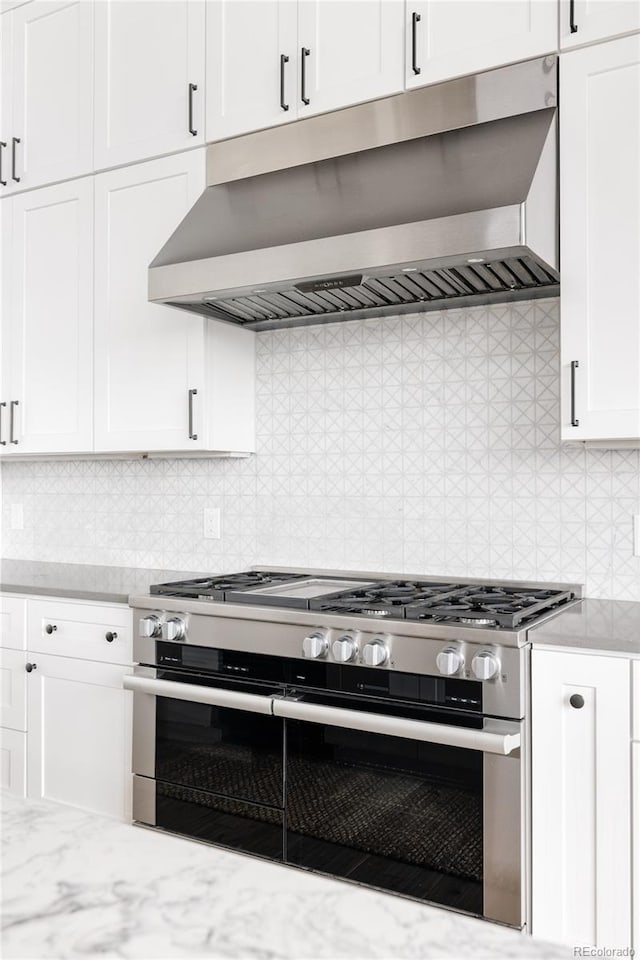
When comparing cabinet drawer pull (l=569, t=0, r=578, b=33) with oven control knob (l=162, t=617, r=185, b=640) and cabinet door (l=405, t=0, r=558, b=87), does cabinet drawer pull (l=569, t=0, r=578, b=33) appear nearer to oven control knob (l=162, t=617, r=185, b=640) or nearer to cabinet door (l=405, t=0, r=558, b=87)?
cabinet door (l=405, t=0, r=558, b=87)

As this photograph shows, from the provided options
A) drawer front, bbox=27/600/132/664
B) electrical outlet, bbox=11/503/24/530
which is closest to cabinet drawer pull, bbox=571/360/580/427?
drawer front, bbox=27/600/132/664

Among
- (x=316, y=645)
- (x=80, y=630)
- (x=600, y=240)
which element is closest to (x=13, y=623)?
(x=80, y=630)

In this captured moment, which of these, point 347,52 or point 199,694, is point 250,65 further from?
point 199,694

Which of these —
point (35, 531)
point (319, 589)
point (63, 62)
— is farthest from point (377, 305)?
point (35, 531)

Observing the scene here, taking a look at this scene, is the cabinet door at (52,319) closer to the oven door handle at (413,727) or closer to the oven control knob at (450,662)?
the oven door handle at (413,727)

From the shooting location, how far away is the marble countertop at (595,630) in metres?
1.74

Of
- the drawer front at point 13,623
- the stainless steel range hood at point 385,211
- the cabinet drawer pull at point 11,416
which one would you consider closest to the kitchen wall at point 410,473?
the stainless steel range hood at point 385,211

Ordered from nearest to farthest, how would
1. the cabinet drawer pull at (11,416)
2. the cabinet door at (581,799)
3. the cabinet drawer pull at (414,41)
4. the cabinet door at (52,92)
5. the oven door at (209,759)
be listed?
the cabinet door at (581,799), the oven door at (209,759), the cabinet drawer pull at (414,41), the cabinet door at (52,92), the cabinet drawer pull at (11,416)

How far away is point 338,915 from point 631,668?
4.26 feet

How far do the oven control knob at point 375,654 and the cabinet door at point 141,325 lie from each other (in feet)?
3.46

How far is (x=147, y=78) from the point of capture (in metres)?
2.78

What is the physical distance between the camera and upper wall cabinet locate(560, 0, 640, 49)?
6.49 feet

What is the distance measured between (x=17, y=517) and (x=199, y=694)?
178 centimetres

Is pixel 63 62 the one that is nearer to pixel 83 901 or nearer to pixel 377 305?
pixel 377 305
